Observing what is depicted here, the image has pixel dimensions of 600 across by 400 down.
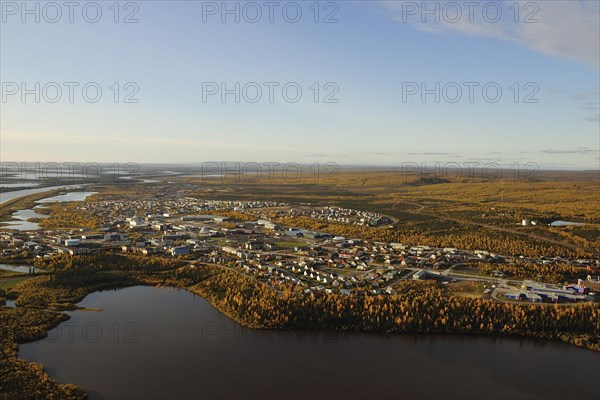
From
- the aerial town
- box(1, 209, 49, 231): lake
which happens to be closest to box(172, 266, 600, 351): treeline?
the aerial town

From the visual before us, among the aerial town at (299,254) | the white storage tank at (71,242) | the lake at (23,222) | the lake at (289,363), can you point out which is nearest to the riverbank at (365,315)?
the lake at (289,363)

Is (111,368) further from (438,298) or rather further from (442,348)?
(438,298)

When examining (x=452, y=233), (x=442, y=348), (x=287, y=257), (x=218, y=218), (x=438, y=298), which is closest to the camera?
(x=442, y=348)

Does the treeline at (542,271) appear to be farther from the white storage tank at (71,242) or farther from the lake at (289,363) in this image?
the white storage tank at (71,242)

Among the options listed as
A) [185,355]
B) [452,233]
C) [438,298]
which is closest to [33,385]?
[185,355]

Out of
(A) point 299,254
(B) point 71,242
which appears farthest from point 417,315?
(B) point 71,242

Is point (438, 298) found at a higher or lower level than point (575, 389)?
higher

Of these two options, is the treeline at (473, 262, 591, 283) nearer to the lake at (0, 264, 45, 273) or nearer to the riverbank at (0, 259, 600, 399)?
the riverbank at (0, 259, 600, 399)

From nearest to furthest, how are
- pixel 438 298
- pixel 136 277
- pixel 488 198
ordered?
pixel 438 298
pixel 136 277
pixel 488 198
